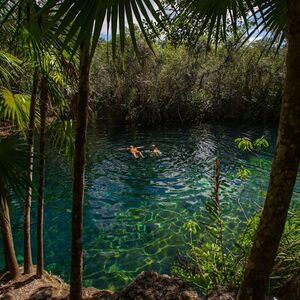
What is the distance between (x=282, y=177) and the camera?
1.52 meters

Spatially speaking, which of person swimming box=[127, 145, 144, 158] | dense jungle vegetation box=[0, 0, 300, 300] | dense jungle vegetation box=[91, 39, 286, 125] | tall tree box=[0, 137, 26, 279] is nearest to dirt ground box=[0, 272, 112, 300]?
dense jungle vegetation box=[0, 0, 300, 300]

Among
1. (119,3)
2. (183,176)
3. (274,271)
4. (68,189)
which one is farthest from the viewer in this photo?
(183,176)

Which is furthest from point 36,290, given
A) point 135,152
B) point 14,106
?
point 135,152

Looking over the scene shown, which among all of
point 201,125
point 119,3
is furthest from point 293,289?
point 201,125

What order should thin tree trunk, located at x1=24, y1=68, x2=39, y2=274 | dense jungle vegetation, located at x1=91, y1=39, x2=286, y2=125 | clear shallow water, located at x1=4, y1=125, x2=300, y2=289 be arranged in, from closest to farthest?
thin tree trunk, located at x1=24, y1=68, x2=39, y2=274, clear shallow water, located at x1=4, y1=125, x2=300, y2=289, dense jungle vegetation, located at x1=91, y1=39, x2=286, y2=125

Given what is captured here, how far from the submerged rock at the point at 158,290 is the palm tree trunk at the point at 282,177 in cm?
142

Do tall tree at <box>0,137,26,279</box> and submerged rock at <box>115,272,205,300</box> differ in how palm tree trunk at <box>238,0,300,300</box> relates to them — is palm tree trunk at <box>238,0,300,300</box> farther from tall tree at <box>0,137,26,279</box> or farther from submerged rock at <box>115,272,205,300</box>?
tall tree at <box>0,137,26,279</box>

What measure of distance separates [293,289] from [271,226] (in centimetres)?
121

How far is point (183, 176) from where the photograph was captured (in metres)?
11.1

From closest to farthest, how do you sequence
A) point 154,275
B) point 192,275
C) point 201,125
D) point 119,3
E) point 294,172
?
1. point 294,172
2. point 119,3
3. point 154,275
4. point 192,275
5. point 201,125

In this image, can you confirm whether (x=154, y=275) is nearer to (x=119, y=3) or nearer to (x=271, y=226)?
(x=271, y=226)

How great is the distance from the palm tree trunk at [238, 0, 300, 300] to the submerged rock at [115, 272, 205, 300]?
1419 mm

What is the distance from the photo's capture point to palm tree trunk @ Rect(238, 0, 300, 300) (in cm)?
143

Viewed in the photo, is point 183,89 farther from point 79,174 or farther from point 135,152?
point 79,174
